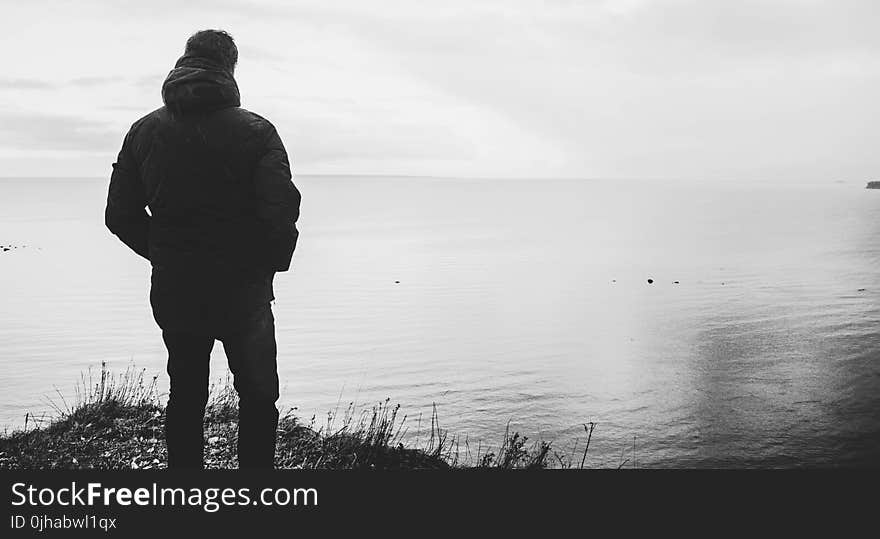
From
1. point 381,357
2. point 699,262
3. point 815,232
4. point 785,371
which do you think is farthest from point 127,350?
point 815,232

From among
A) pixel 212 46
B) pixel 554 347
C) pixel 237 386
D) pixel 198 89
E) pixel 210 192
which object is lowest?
pixel 554 347

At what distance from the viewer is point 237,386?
475 centimetres

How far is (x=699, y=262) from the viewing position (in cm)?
5094

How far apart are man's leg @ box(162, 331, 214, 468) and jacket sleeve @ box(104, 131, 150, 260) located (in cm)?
60

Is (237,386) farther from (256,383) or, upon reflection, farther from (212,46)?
(212,46)

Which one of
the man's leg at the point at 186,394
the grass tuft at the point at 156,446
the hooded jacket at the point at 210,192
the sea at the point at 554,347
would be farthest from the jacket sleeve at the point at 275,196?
the sea at the point at 554,347

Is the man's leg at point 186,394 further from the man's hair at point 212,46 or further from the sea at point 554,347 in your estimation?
the sea at point 554,347

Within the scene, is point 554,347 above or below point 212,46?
below

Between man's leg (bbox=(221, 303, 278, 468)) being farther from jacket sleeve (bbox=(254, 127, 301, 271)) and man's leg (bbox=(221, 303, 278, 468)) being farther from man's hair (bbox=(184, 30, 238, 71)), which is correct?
man's hair (bbox=(184, 30, 238, 71))

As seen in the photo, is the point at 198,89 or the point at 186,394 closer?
the point at 198,89

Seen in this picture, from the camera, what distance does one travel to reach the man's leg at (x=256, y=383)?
15.1ft

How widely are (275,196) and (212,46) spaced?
1054 mm

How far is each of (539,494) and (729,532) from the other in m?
1.29

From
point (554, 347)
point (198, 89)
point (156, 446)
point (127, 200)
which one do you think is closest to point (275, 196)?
point (198, 89)
